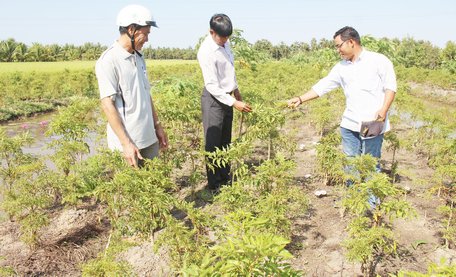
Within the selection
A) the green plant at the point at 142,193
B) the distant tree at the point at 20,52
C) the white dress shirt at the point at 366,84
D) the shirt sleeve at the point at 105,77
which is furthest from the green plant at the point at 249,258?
the distant tree at the point at 20,52

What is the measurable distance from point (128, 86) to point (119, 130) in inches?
14.5

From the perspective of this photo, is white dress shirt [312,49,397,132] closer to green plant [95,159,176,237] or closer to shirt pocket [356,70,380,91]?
shirt pocket [356,70,380,91]

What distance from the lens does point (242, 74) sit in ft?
41.4

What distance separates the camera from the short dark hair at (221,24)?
4.13 meters

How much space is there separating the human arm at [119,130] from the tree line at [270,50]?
4805mm

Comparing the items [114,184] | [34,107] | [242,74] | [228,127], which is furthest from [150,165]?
[34,107]

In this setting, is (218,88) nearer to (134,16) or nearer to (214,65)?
(214,65)

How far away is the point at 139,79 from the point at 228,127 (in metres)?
1.88

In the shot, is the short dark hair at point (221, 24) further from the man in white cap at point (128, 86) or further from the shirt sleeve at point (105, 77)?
the shirt sleeve at point (105, 77)

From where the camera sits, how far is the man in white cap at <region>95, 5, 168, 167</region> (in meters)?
2.95

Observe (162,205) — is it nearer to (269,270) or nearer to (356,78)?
(269,270)

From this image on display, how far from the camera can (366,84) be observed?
3945 millimetres

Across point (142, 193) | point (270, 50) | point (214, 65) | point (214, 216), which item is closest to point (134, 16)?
point (142, 193)

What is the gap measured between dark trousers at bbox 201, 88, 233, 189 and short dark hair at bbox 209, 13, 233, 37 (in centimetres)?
78
